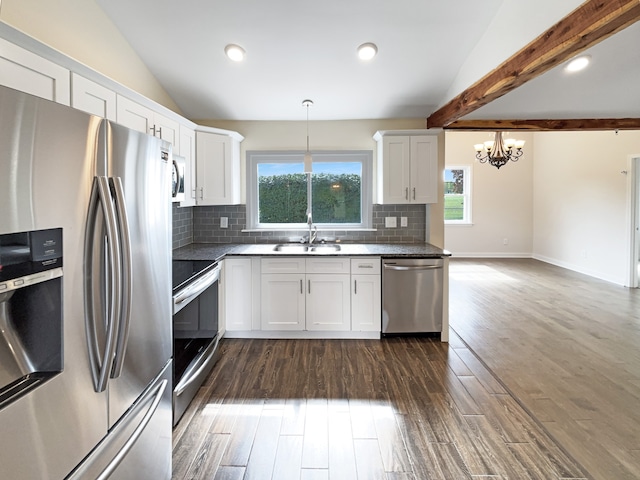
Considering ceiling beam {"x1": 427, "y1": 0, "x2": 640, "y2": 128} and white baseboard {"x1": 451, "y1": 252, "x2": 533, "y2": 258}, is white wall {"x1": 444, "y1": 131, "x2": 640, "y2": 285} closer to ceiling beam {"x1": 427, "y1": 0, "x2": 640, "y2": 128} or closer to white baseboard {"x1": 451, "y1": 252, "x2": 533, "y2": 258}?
white baseboard {"x1": 451, "y1": 252, "x2": 533, "y2": 258}

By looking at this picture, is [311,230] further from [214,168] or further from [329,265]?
[214,168]

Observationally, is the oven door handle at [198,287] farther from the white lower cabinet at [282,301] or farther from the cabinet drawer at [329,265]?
the cabinet drawer at [329,265]

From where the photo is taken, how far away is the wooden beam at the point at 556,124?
187 inches

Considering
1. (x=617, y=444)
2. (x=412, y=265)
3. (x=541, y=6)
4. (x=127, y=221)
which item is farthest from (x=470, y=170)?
(x=127, y=221)

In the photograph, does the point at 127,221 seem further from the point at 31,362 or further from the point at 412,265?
the point at 412,265

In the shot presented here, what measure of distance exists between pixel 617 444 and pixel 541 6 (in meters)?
2.63

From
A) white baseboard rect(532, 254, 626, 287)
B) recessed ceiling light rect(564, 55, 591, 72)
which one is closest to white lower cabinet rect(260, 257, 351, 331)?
recessed ceiling light rect(564, 55, 591, 72)

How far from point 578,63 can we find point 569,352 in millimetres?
2539

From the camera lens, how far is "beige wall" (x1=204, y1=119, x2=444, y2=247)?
4285 mm

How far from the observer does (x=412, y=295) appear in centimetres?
364

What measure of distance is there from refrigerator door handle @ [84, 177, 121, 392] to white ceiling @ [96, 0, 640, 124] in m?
2.11

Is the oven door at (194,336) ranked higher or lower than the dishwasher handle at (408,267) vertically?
lower

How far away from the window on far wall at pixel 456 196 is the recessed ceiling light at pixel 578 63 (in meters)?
5.50

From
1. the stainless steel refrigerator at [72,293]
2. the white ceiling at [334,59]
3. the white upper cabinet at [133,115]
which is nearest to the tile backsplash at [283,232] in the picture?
the white ceiling at [334,59]
